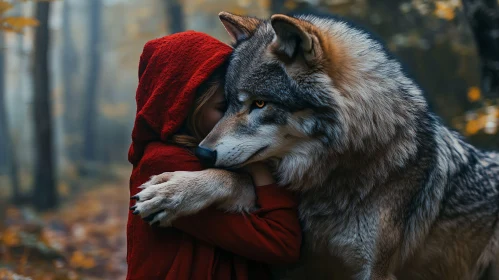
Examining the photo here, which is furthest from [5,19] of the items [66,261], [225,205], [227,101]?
[66,261]

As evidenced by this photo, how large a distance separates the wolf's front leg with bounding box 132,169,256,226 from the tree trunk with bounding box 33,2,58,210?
23.6 feet

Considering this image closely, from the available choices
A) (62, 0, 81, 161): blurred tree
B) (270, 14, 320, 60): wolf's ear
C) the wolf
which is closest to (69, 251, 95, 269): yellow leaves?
the wolf

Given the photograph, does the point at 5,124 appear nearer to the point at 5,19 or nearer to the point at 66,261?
the point at 66,261

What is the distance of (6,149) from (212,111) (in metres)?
10.8

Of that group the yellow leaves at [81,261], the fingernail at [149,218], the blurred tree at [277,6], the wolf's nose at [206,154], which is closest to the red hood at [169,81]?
the wolf's nose at [206,154]

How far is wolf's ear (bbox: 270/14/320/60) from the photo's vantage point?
91.0 inches

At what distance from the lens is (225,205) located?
2383 millimetres

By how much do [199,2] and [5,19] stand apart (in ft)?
26.2

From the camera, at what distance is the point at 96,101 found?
1658 centimetres

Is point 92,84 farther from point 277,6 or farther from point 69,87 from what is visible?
point 277,6

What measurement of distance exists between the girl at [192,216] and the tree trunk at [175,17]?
946cm

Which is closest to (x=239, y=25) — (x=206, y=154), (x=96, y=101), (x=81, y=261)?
(x=206, y=154)

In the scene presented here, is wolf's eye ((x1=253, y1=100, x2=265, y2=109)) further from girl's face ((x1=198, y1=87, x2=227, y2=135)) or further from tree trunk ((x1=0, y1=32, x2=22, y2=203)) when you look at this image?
tree trunk ((x1=0, y1=32, x2=22, y2=203))

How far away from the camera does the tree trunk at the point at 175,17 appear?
11695 millimetres
